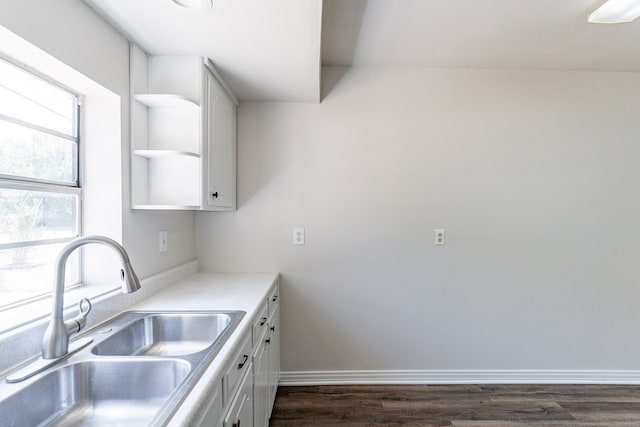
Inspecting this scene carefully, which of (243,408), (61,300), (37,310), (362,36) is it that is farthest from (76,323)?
(362,36)

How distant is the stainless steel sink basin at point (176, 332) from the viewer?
49.5 inches

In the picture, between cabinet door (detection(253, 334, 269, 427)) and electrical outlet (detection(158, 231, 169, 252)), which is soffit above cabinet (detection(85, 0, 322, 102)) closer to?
electrical outlet (detection(158, 231, 169, 252))

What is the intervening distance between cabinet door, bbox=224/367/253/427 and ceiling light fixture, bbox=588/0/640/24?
2539mm

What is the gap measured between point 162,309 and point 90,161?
0.82 m

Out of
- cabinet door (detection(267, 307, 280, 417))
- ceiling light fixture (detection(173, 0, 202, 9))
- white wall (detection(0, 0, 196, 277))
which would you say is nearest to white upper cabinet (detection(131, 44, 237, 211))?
white wall (detection(0, 0, 196, 277))

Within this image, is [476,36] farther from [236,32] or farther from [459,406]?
[459,406]

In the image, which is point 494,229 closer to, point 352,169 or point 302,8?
point 352,169

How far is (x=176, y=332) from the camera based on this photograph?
1306 millimetres

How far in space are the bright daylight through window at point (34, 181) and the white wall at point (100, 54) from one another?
Answer: 0.18m

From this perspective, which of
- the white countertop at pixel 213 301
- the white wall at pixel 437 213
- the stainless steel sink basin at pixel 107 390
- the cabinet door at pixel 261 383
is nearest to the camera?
the white countertop at pixel 213 301

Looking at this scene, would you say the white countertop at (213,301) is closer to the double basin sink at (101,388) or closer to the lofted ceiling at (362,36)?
the double basin sink at (101,388)

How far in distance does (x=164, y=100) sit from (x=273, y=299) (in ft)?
4.41

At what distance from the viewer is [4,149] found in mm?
1053

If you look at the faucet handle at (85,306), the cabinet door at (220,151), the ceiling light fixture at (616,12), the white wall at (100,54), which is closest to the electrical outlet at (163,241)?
the white wall at (100,54)
